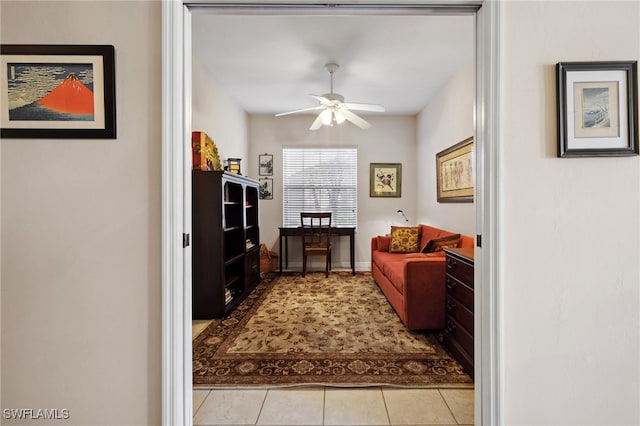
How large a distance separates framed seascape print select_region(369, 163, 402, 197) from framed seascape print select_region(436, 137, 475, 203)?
1.14 meters

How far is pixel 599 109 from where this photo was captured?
125 centimetres

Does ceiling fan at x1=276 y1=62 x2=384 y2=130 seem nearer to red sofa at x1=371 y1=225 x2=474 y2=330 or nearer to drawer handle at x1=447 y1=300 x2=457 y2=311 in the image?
red sofa at x1=371 y1=225 x2=474 y2=330

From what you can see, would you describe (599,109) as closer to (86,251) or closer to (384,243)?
(86,251)

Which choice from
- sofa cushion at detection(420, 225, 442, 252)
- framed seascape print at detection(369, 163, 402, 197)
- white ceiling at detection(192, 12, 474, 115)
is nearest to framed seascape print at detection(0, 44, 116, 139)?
white ceiling at detection(192, 12, 474, 115)

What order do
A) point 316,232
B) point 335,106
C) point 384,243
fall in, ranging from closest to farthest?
point 335,106
point 384,243
point 316,232

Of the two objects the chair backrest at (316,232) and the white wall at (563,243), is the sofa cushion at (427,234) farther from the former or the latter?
the white wall at (563,243)

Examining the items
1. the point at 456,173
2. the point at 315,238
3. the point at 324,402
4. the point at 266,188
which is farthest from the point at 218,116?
the point at 324,402

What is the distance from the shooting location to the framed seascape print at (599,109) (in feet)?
4.08

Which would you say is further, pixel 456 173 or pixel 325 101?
pixel 456 173

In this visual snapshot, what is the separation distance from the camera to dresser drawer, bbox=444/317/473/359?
193 centimetres

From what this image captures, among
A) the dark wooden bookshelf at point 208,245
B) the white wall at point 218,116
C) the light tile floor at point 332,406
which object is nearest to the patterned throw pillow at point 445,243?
the light tile floor at point 332,406

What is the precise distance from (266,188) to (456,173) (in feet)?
9.90

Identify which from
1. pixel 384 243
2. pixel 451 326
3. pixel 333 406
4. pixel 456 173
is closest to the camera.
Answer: pixel 333 406

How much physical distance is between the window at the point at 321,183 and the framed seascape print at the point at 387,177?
31 cm
